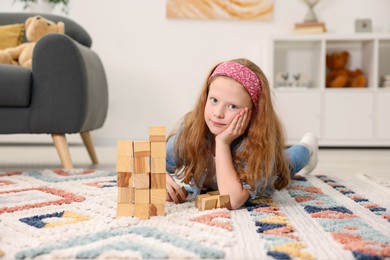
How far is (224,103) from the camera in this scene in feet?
3.53

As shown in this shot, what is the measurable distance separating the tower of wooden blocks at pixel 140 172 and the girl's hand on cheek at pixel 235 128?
0.57 feet

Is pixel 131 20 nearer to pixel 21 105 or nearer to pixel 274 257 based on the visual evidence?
pixel 21 105

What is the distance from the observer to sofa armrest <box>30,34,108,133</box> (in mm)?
1719

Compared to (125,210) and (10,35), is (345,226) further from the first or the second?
(10,35)

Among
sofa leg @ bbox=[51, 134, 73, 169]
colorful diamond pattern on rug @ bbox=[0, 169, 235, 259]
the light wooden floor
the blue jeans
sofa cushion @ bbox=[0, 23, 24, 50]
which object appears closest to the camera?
colorful diamond pattern on rug @ bbox=[0, 169, 235, 259]

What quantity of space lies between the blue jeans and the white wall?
1794mm

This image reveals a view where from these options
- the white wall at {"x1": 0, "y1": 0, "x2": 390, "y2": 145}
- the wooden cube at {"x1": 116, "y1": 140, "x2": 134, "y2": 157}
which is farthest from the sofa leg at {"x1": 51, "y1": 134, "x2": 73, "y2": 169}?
the white wall at {"x1": 0, "y1": 0, "x2": 390, "y2": 145}

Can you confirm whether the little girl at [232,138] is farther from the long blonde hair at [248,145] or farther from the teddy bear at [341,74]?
the teddy bear at [341,74]

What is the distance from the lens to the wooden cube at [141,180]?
95 centimetres

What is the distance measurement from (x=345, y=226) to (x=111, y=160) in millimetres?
1510

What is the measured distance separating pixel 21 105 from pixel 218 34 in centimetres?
191

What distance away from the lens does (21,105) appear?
1.71 metres

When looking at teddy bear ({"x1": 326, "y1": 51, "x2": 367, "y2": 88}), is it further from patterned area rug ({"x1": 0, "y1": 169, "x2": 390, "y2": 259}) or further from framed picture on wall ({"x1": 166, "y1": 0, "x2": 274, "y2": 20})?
patterned area rug ({"x1": 0, "y1": 169, "x2": 390, "y2": 259})

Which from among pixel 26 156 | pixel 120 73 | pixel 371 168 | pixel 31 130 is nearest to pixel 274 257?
pixel 31 130
